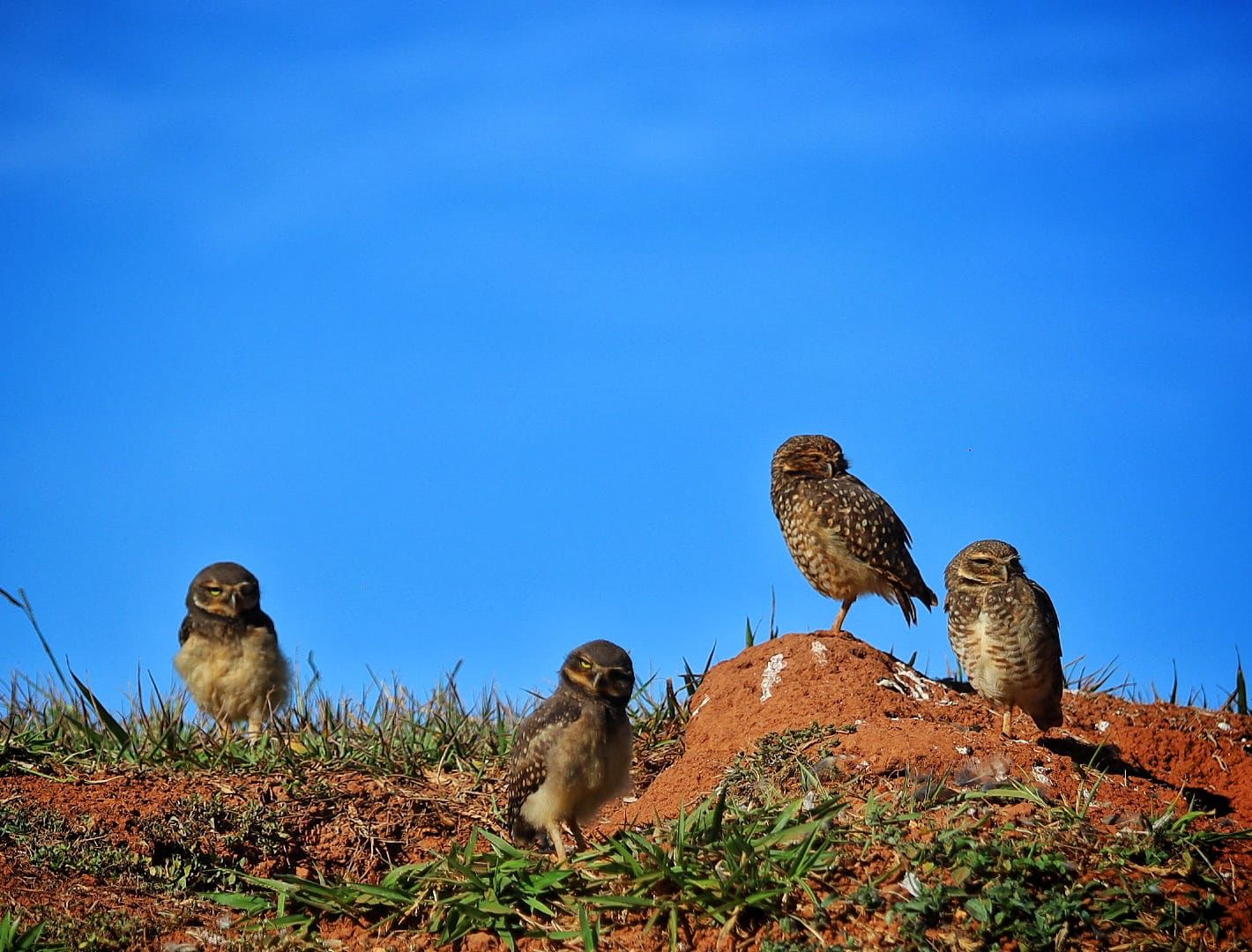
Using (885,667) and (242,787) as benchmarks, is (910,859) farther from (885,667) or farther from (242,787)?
(242,787)

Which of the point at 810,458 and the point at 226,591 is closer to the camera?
the point at 226,591

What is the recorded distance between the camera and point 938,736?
265 inches

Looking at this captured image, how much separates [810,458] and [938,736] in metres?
4.03

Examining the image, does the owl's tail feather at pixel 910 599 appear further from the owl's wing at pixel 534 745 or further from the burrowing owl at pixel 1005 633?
the owl's wing at pixel 534 745

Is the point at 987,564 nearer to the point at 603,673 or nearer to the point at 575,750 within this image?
the point at 603,673

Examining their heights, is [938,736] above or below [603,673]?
below

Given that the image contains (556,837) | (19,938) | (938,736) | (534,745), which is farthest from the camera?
(938,736)

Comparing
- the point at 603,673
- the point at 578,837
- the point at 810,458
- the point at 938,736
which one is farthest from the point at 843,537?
the point at 578,837

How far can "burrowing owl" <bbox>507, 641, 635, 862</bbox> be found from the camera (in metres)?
6.05

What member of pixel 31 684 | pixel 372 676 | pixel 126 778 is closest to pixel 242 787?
pixel 126 778

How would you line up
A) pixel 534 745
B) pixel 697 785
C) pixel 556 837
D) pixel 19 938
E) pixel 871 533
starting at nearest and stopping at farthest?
pixel 19 938
pixel 556 837
pixel 534 745
pixel 697 785
pixel 871 533

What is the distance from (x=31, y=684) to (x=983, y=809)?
6523 millimetres

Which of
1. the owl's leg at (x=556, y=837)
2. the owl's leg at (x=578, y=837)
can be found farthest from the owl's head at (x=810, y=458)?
the owl's leg at (x=556, y=837)

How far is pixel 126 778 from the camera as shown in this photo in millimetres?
7520
